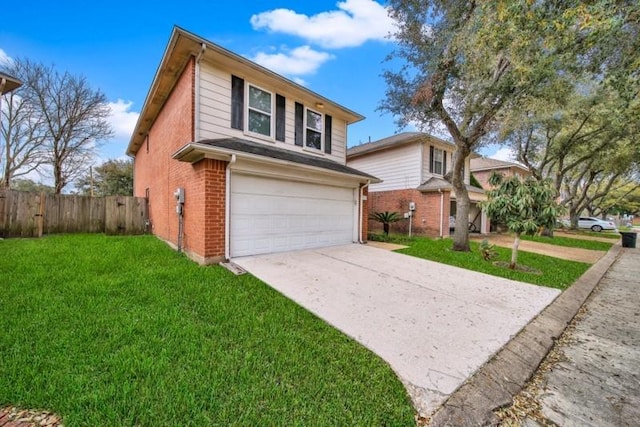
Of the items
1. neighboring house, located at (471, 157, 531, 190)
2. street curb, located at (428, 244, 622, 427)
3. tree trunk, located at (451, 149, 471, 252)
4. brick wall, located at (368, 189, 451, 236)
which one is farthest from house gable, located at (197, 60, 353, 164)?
neighboring house, located at (471, 157, 531, 190)

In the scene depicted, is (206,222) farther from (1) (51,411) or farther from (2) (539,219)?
(2) (539,219)

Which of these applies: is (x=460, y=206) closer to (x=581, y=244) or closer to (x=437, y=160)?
(x=437, y=160)

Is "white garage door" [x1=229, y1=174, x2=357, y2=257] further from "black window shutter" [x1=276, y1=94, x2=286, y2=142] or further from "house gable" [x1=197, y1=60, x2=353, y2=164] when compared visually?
"black window shutter" [x1=276, y1=94, x2=286, y2=142]

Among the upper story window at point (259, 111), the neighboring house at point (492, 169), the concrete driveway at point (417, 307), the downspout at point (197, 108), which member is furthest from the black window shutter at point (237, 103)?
the neighboring house at point (492, 169)

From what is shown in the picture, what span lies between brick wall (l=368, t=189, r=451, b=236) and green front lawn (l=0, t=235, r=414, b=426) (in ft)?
33.8

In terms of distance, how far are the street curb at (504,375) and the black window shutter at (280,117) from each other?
708cm

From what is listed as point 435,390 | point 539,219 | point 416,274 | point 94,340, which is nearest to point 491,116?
point 539,219

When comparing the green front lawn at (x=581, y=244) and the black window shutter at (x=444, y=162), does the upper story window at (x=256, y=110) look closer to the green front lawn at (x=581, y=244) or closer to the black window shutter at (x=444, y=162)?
the black window shutter at (x=444, y=162)

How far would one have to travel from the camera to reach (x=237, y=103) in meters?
6.91

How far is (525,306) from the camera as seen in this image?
3.94 m

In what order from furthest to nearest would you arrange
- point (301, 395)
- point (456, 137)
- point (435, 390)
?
point (456, 137), point (435, 390), point (301, 395)

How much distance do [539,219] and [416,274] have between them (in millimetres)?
3439

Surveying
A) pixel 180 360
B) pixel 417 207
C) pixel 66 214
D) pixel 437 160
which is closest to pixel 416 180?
pixel 417 207

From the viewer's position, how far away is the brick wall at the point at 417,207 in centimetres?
1217
